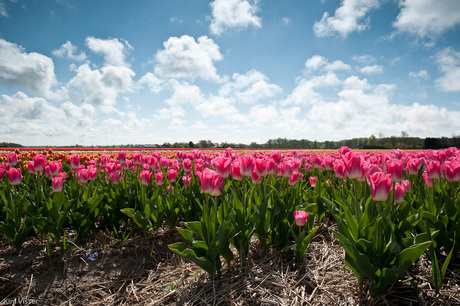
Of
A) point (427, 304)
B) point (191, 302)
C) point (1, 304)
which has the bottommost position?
point (1, 304)

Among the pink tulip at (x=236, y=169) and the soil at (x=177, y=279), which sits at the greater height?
the pink tulip at (x=236, y=169)

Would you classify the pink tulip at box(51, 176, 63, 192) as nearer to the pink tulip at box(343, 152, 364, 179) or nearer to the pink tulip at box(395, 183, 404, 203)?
the pink tulip at box(343, 152, 364, 179)

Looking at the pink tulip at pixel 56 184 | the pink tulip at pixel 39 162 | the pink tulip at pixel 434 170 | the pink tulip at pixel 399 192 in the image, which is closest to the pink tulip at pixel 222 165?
the pink tulip at pixel 399 192

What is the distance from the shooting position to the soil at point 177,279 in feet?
6.41

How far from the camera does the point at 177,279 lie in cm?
247

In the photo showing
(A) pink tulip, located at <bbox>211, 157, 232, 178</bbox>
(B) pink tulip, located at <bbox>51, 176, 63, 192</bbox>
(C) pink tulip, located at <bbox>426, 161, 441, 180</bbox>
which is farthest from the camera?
(B) pink tulip, located at <bbox>51, 176, 63, 192</bbox>

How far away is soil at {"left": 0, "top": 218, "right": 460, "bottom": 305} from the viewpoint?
6.41ft

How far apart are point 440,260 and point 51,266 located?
160 inches

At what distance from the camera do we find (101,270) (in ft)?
8.92

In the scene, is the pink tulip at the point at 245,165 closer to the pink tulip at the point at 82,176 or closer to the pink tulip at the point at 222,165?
the pink tulip at the point at 222,165

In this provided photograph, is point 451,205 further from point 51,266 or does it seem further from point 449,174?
point 51,266

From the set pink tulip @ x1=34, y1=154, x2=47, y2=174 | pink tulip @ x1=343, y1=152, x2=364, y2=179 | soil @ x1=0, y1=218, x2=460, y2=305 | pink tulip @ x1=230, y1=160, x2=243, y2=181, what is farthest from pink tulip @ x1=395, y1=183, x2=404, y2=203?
pink tulip @ x1=34, y1=154, x2=47, y2=174

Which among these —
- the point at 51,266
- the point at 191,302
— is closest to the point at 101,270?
the point at 51,266

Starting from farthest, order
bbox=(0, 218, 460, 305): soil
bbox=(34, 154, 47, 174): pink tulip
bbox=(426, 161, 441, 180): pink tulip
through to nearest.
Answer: bbox=(34, 154, 47, 174): pink tulip
bbox=(426, 161, 441, 180): pink tulip
bbox=(0, 218, 460, 305): soil
